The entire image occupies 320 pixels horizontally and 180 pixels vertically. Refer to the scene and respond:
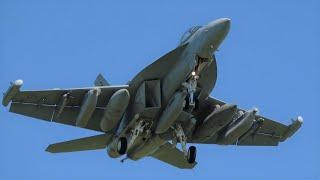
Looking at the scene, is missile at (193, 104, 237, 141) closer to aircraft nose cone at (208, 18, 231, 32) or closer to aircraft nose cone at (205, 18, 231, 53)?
aircraft nose cone at (205, 18, 231, 53)

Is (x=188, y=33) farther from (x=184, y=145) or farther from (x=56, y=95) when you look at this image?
(x=56, y=95)

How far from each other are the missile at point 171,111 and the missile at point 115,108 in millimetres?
1562

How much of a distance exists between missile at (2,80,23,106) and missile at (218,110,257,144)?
367 inches

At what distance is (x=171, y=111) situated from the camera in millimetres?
29406

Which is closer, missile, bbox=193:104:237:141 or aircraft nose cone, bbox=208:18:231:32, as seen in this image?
aircraft nose cone, bbox=208:18:231:32

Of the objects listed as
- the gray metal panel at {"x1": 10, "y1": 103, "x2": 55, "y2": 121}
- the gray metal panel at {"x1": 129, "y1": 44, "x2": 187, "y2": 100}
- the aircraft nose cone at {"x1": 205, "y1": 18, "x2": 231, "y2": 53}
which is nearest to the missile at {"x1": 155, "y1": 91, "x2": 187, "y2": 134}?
the gray metal panel at {"x1": 129, "y1": 44, "x2": 187, "y2": 100}

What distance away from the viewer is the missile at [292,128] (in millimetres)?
34594

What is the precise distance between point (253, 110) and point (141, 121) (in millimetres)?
4884

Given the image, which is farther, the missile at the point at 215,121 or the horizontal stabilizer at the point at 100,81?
the horizontal stabilizer at the point at 100,81

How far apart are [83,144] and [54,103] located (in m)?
2.44

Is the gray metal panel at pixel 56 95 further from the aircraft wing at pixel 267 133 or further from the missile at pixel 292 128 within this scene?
the missile at pixel 292 128

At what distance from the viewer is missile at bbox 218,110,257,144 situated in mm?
32625

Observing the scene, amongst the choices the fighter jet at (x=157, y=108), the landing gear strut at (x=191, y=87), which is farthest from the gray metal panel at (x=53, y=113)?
the landing gear strut at (x=191, y=87)

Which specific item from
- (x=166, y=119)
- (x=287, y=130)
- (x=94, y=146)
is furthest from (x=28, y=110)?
(x=287, y=130)
